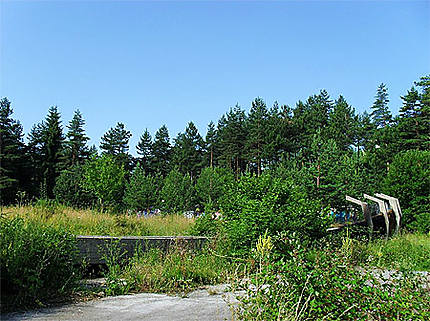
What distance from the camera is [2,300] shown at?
4.06 meters

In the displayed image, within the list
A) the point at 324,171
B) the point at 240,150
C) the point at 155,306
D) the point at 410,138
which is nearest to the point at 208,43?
the point at 155,306

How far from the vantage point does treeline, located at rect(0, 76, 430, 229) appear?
22.5 meters

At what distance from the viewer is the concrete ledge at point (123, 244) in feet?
18.7

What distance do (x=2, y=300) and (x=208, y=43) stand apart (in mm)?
5150

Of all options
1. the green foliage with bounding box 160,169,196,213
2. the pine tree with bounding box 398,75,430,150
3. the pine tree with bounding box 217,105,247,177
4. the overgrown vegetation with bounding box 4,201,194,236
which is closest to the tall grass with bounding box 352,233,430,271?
the overgrown vegetation with bounding box 4,201,194,236

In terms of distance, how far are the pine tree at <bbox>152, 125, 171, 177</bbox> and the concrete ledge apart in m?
38.4

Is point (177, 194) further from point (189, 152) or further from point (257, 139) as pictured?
point (189, 152)

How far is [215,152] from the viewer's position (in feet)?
145

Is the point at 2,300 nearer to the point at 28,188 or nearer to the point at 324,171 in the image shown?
the point at 324,171

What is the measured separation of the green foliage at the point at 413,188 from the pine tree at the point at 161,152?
1300 inches

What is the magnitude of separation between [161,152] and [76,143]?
10.9 meters

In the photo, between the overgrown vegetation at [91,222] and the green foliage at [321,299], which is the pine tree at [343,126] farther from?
the green foliage at [321,299]

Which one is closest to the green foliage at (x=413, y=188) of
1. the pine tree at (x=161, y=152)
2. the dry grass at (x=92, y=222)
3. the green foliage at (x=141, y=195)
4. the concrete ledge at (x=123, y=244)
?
the dry grass at (x=92, y=222)

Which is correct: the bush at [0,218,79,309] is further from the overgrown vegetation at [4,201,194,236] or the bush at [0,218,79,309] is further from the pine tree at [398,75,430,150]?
the pine tree at [398,75,430,150]
